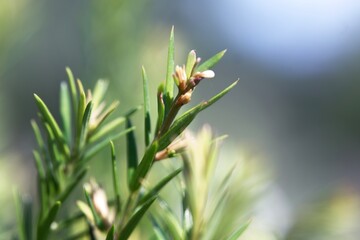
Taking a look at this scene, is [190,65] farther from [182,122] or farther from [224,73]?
[224,73]

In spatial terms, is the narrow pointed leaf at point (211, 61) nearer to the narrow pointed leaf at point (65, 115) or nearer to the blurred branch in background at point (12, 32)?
the narrow pointed leaf at point (65, 115)

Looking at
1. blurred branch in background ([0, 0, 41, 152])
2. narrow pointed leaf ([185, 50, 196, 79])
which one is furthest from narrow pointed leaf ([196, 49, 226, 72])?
blurred branch in background ([0, 0, 41, 152])

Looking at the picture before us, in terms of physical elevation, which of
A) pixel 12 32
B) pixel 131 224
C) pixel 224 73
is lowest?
pixel 131 224

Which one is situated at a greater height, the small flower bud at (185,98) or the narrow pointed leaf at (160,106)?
the narrow pointed leaf at (160,106)

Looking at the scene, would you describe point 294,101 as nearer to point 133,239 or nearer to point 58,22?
point 58,22

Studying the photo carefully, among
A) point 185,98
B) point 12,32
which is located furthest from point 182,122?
point 12,32

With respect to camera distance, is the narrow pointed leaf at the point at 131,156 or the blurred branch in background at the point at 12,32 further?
the blurred branch in background at the point at 12,32

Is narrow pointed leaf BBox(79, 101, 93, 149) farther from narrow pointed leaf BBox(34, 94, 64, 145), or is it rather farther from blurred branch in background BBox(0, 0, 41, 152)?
blurred branch in background BBox(0, 0, 41, 152)

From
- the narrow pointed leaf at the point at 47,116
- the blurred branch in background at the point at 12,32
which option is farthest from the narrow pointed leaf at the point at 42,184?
the blurred branch in background at the point at 12,32
